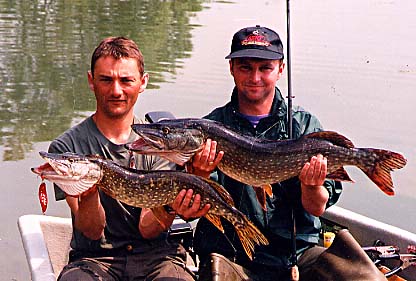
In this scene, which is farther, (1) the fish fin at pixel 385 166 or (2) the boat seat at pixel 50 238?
(2) the boat seat at pixel 50 238

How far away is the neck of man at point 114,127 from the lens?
3.72 metres

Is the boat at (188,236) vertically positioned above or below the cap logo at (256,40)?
below

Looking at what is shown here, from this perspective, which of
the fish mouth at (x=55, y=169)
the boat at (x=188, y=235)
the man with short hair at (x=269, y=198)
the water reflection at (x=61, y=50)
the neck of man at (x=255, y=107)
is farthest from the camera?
the water reflection at (x=61, y=50)

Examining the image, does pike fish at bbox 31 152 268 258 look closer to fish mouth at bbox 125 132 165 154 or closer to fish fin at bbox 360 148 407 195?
fish mouth at bbox 125 132 165 154

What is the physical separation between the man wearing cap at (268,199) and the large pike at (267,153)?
30 cm

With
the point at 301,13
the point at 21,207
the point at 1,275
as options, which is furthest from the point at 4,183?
the point at 301,13

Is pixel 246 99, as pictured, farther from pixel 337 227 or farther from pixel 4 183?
pixel 4 183

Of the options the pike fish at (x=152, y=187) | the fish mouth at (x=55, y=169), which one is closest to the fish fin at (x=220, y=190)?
the pike fish at (x=152, y=187)

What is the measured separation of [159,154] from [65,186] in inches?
21.9

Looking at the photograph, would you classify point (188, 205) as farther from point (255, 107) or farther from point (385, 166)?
point (385, 166)

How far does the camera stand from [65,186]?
306 centimetres

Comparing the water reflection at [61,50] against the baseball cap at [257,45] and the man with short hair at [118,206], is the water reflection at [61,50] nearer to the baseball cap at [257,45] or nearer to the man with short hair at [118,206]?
the man with short hair at [118,206]

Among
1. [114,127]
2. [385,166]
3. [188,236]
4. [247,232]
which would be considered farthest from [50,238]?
[385,166]

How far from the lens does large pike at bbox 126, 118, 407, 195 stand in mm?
3381
